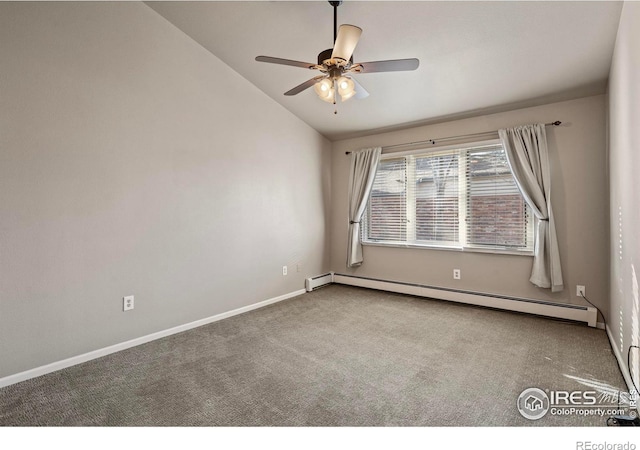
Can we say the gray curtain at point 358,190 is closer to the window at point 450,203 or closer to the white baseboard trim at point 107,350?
the window at point 450,203

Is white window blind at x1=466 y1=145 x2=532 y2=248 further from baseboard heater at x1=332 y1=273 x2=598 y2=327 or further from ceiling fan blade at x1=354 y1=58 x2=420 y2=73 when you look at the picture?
ceiling fan blade at x1=354 y1=58 x2=420 y2=73

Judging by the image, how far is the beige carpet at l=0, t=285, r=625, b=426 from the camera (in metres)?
1.71

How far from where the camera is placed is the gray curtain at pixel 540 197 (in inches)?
129

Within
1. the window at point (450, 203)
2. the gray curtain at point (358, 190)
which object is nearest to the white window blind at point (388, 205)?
the window at point (450, 203)

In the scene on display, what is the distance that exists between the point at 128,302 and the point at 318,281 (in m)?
2.66

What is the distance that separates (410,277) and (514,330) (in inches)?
60.8

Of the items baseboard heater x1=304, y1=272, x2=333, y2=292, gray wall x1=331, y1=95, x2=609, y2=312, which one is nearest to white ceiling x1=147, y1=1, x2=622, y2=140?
gray wall x1=331, y1=95, x2=609, y2=312

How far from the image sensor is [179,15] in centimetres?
288

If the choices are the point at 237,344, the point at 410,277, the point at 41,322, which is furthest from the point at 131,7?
the point at 410,277

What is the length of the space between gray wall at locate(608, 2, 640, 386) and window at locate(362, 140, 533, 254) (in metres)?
1.01

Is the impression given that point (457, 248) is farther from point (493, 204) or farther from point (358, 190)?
point (358, 190)

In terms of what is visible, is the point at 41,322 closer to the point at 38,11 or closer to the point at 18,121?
the point at 18,121

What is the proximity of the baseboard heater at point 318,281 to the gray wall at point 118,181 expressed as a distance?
0.77 m

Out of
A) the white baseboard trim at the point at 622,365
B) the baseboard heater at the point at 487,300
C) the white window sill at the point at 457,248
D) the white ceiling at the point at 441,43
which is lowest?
the white baseboard trim at the point at 622,365
